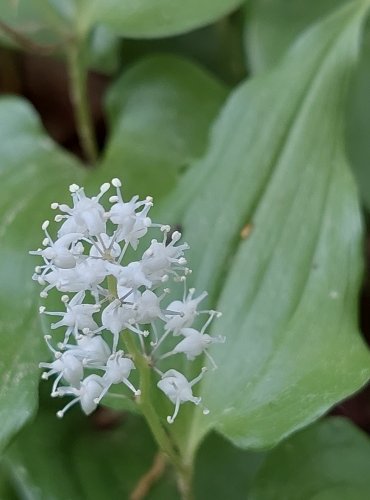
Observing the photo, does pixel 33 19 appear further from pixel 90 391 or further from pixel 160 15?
pixel 90 391

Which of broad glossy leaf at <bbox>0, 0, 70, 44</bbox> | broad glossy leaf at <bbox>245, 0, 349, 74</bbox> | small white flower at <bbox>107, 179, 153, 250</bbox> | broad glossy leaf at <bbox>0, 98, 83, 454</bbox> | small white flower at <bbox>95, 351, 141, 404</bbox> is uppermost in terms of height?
small white flower at <bbox>107, 179, 153, 250</bbox>

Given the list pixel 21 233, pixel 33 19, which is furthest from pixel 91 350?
pixel 33 19

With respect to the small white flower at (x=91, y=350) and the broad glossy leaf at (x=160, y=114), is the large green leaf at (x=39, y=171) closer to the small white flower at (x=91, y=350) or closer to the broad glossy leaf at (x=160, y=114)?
the broad glossy leaf at (x=160, y=114)

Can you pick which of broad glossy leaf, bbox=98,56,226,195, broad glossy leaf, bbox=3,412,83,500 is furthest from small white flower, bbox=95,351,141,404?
broad glossy leaf, bbox=98,56,226,195

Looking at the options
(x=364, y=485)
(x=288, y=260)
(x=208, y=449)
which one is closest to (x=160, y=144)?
(x=288, y=260)

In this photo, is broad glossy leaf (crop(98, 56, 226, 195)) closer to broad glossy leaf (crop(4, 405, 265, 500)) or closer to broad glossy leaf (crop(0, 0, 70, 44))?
broad glossy leaf (crop(0, 0, 70, 44))

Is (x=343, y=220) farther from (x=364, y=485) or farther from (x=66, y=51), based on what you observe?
(x=66, y=51)

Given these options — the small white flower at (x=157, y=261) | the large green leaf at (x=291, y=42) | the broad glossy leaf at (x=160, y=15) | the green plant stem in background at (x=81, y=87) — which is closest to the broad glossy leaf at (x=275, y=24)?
the large green leaf at (x=291, y=42)

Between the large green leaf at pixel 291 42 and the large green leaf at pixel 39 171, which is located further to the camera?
the large green leaf at pixel 291 42
